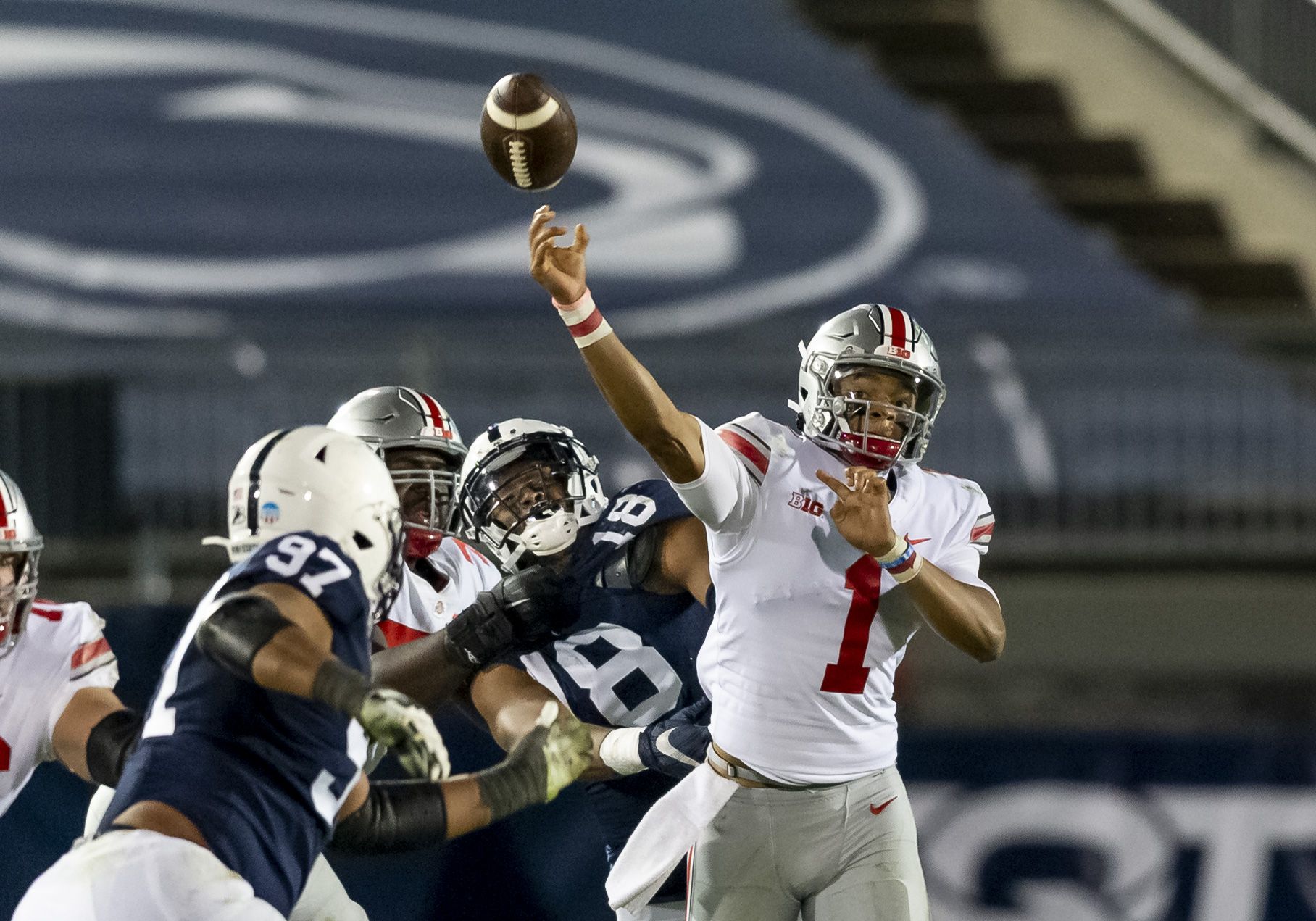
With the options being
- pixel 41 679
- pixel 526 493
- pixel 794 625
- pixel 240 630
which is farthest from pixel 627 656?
pixel 240 630

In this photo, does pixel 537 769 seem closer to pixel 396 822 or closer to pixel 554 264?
pixel 396 822

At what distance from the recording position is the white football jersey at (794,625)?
4.27 metres

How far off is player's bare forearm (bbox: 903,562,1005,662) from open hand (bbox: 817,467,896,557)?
0.13m

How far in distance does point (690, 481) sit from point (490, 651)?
3.16 ft

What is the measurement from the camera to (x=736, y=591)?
14.1 feet

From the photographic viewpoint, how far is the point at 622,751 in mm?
4648

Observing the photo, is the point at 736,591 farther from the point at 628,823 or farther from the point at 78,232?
the point at 78,232

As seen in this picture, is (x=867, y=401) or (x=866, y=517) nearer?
(x=866, y=517)

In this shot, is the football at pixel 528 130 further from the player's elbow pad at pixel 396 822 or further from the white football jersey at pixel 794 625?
the player's elbow pad at pixel 396 822

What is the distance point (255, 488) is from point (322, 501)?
16 centimetres

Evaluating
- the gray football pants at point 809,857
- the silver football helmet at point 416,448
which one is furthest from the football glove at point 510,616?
the gray football pants at point 809,857

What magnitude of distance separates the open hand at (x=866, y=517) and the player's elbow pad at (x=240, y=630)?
1.36 m

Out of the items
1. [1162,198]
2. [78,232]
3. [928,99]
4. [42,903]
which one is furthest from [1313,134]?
[42,903]

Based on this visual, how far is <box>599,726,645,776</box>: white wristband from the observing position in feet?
15.2
